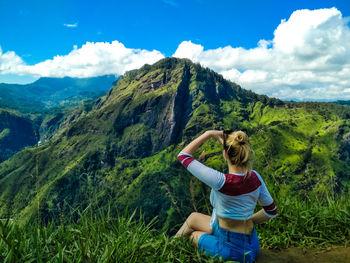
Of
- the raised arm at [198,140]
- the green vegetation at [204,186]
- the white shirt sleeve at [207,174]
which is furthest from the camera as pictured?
the green vegetation at [204,186]

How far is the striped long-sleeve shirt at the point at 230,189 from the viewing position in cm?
285

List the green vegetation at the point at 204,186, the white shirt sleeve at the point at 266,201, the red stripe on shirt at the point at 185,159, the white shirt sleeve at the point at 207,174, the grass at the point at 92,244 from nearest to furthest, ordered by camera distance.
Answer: the grass at the point at 92,244 < the white shirt sleeve at the point at 207,174 < the red stripe on shirt at the point at 185,159 < the white shirt sleeve at the point at 266,201 < the green vegetation at the point at 204,186

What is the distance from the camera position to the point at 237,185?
9.61ft

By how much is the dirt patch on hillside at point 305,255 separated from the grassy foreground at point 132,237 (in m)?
0.13

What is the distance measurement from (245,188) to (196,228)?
1020 mm

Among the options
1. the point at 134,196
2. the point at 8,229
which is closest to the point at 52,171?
the point at 134,196

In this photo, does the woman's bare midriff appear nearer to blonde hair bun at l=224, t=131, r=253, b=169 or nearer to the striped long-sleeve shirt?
the striped long-sleeve shirt

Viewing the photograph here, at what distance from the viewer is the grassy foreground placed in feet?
8.15

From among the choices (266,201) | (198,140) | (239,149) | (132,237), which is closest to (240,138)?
(239,149)

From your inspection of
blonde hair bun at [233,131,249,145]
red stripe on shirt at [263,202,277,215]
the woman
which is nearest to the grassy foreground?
the woman

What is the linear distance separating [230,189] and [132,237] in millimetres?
1388

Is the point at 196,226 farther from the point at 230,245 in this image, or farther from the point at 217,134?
the point at 217,134

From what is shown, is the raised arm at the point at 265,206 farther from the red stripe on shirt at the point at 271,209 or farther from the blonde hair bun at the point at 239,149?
the blonde hair bun at the point at 239,149

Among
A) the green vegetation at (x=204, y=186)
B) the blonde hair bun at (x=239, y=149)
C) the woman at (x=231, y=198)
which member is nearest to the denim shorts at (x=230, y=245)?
the woman at (x=231, y=198)
